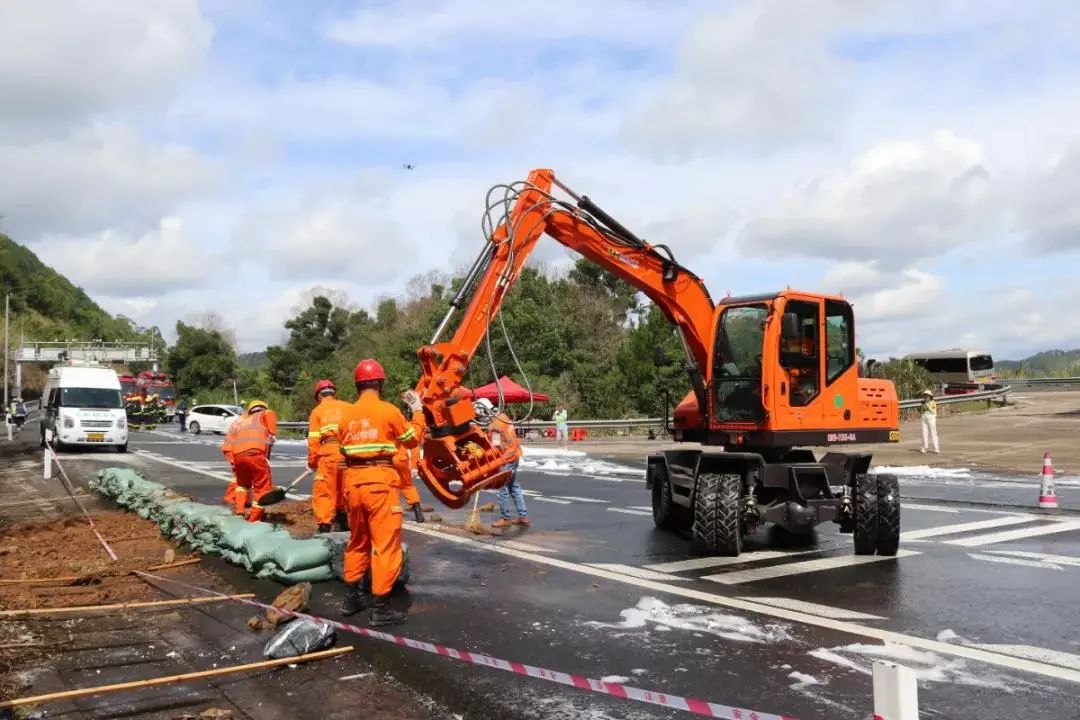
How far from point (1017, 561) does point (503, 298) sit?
623 centimetres

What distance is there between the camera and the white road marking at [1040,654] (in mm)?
5977

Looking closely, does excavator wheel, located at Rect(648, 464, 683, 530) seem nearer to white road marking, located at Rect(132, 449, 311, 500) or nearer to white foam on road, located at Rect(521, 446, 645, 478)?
white road marking, located at Rect(132, 449, 311, 500)

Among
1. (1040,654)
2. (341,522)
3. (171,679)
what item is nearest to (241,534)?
(341,522)

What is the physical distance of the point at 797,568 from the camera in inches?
364

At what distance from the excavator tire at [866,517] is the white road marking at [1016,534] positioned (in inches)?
60.5

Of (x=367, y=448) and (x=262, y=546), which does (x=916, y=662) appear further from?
(x=262, y=546)

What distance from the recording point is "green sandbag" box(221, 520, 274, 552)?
8891mm

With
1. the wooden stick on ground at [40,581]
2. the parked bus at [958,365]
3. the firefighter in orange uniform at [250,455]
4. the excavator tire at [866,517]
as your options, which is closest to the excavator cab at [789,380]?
the excavator tire at [866,517]

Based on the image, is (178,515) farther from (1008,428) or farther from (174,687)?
(1008,428)

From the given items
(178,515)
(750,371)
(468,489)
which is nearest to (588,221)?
(750,371)

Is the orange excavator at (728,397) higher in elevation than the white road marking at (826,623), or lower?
higher

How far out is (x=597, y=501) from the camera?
15.6 m

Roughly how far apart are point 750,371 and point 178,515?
7074 millimetres

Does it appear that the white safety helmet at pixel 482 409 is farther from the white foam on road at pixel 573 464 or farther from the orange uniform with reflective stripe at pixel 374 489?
the white foam on road at pixel 573 464
